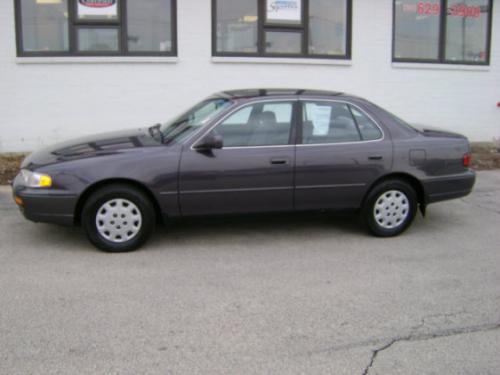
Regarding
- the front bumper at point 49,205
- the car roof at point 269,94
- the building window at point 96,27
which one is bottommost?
the front bumper at point 49,205

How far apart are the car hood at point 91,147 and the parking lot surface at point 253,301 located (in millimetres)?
856

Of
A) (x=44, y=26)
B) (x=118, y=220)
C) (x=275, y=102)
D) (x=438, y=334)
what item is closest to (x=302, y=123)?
(x=275, y=102)

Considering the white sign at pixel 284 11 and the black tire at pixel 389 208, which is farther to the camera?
the white sign at pixel 284 11

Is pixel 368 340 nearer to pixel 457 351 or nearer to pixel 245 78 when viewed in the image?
pixel 457 351

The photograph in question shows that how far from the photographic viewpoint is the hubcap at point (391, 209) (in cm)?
645

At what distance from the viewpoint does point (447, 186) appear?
21.9ft

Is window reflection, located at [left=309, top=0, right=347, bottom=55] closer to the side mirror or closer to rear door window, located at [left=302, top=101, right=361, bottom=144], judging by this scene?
rear door window, located at [left=302, top=101, right=361, bottom=144]

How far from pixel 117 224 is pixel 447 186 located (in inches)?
140

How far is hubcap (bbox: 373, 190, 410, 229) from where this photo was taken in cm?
645

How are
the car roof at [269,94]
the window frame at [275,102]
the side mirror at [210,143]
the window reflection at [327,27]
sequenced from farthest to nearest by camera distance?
the window reflection at [327,27] → the car roof at [269,94] → the window frame at [275,102] → the side mirror at [210,143]

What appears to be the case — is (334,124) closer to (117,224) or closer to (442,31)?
(117,224)

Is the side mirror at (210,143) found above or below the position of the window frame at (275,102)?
below

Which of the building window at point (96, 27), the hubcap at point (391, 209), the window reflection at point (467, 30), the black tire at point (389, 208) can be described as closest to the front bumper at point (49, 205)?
the black tire at point (389, 208)

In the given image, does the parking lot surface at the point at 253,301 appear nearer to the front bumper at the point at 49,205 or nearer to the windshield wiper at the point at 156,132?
the front bumper at the point at 49,205
